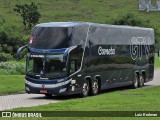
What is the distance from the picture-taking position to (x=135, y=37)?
3406cm

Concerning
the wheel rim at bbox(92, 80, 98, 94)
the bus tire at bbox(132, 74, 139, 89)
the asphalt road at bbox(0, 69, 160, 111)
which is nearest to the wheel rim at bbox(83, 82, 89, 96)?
the wheel rim at bbox(92, 80, 98, 94)

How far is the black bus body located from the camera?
82.0 ft

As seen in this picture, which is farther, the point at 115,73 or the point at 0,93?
the point at 115,73

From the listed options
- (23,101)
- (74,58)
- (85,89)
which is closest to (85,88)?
(85,89)

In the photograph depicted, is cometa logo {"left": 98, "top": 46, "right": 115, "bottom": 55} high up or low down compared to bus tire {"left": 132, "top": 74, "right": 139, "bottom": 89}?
up

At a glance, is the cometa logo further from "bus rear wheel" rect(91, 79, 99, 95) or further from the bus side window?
the bus side window

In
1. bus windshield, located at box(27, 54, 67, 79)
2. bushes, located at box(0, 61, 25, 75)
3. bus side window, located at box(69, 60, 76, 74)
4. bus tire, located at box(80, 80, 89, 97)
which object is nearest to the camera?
bus windshield, located at box(27, 54, 67, 79)

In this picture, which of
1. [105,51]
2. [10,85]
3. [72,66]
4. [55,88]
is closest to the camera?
[55,88]

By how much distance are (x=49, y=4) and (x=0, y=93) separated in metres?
166

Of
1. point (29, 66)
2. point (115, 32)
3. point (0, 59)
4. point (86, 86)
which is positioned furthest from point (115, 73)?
point (0, 59)

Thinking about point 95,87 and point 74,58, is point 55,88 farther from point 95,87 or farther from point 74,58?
point 95,87

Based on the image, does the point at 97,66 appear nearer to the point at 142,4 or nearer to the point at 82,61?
the point at 82,61

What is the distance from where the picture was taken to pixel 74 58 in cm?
2552

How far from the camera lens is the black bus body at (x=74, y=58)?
25.0 metres
